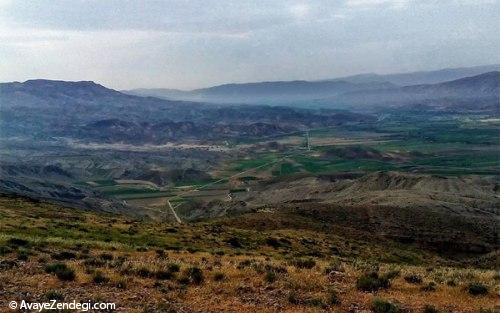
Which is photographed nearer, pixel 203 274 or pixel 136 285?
pixel 136 285

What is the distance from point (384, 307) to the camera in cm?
1616

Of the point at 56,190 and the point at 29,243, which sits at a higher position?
the point at 29,243

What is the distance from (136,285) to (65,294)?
2.63 meters

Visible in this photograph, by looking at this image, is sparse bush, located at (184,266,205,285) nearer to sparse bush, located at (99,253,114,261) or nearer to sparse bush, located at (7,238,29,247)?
sparse bush, located at (99,253,114,261)

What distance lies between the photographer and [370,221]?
80062 millimetres

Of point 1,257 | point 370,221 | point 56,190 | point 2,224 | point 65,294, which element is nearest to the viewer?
point 65,294

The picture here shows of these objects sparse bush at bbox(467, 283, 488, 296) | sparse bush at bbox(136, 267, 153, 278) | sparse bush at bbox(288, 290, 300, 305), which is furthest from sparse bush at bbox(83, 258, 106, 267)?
sparse bush at bbox(467, 283, 488, 296)

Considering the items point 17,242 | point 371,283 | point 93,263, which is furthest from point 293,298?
point 17,242

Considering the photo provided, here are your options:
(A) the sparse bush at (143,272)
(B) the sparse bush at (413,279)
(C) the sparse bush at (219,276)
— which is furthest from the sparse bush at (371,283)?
(A) the sparse bush at (143,272)

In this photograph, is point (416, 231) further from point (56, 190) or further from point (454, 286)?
point (56, 190)

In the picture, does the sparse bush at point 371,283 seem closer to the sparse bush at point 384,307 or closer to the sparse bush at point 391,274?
the sparse bush at point 391,274

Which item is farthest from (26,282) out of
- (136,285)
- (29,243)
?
(29,243)

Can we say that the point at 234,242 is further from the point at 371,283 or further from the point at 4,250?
the point at 371,283

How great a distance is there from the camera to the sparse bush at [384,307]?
16.0 m
